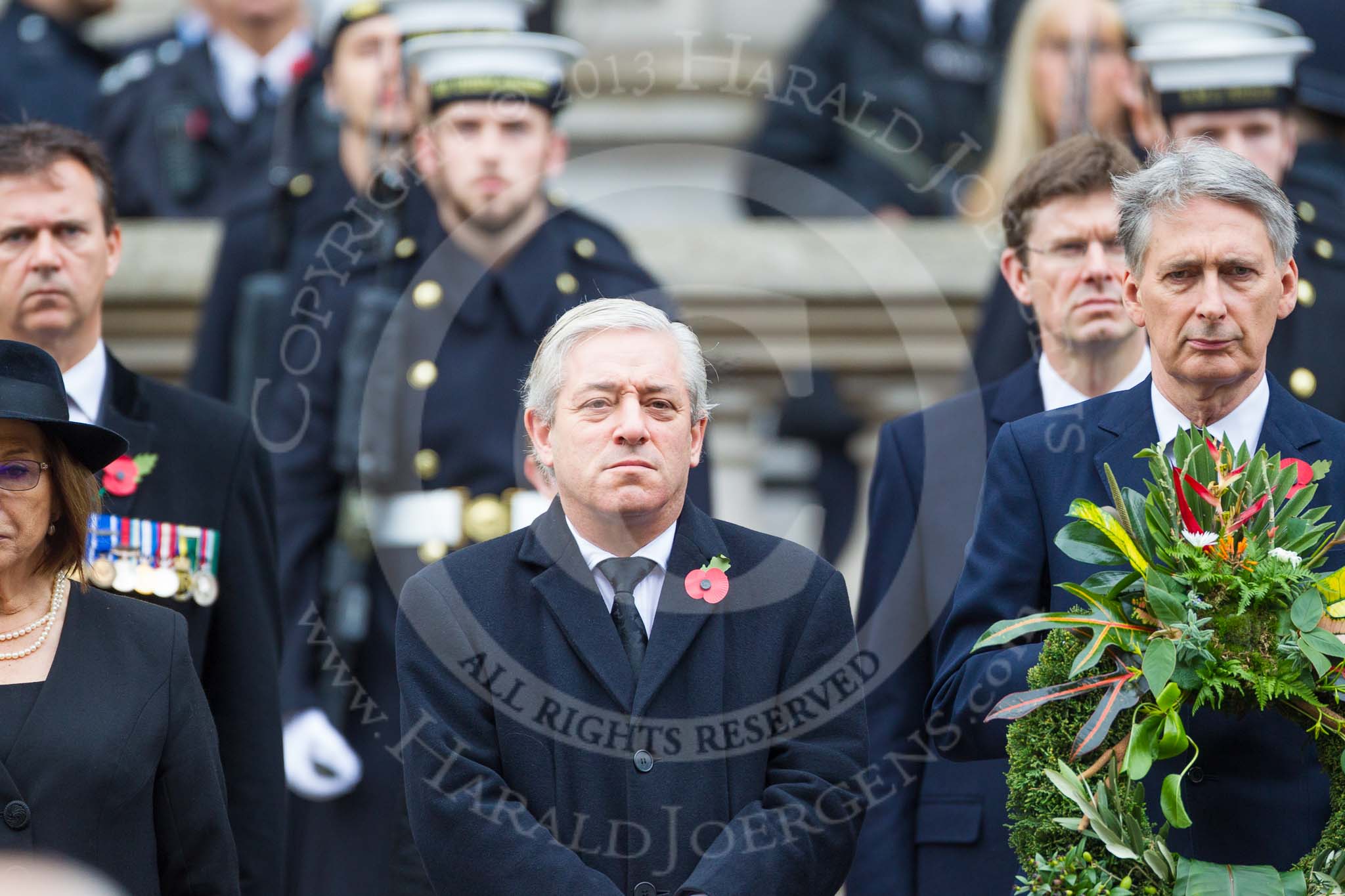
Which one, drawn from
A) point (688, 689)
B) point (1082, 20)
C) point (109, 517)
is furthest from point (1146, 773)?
point (1082, 20)

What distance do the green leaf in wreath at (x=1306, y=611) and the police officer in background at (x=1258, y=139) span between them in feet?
6.37

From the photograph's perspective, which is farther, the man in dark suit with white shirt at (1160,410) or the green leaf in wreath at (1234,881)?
the man in dark suit with white shirt at (1160,410)

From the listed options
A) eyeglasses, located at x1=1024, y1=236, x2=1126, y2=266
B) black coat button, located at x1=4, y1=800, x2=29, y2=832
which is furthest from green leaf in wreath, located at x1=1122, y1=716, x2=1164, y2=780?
black coat button, located at x1=4, y1=800, x2=29, y2=832

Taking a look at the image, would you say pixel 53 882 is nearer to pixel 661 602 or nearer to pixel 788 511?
pixel 661 602

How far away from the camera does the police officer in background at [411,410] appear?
6.16 metres

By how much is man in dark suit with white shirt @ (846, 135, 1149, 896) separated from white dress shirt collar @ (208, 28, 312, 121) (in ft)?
12.1

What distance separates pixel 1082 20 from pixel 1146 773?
3564 mm

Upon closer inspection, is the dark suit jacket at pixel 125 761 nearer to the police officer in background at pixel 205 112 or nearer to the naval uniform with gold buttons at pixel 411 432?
the naval uniform with gold buttons at pixel 411 432

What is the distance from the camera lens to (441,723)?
14.2 feet

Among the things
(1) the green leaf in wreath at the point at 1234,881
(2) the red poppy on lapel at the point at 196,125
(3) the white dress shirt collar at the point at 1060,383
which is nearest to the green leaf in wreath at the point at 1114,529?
(1) the green leaf in wreath at the point at 1234,881

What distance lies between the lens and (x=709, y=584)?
4.48 metres

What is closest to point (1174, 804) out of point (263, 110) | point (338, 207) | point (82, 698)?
point (82, 698)

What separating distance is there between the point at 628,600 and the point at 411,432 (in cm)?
197

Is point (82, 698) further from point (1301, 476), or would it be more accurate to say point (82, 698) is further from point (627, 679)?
point (1301, 476)
